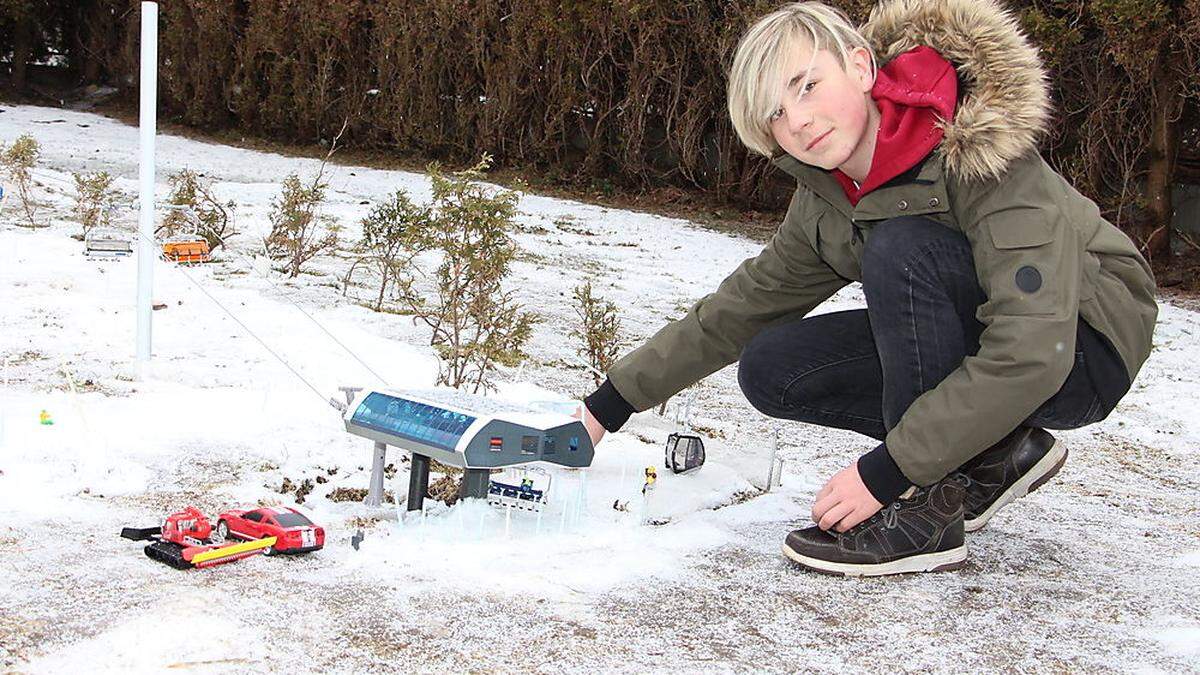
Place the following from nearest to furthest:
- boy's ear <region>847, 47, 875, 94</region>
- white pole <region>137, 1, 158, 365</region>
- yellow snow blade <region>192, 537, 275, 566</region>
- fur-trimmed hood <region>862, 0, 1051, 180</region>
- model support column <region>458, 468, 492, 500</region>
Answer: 1. yellow snow blade <region>192, 537, 275, 566</region>
2. fur-trimmed hood <region>862, 0, 1051, 180</region>
3. boy's ear <region>847, 47, 875, 94</region>
4. model support column <region>458, 468, 492, 500</region>
5. white pole <region>137, 1, 158, 365</region>

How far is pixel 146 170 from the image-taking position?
10.1 feet

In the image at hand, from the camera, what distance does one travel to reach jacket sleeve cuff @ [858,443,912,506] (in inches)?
85.3

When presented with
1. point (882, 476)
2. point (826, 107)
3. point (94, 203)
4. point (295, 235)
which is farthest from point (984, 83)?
point (94, 203)

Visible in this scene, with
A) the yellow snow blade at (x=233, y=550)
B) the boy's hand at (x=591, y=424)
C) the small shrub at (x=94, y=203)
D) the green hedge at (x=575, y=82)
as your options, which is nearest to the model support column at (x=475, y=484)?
the boy's hand at (x=591, y=424)

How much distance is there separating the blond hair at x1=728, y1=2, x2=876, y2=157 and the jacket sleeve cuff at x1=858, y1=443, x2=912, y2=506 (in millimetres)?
629

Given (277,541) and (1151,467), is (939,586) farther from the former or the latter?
(1151,467)

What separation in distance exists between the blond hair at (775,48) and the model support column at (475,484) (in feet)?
2.69

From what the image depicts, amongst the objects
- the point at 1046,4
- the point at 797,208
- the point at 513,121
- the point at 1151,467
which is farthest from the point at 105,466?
the point at 513,121

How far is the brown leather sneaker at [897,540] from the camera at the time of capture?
228 cm

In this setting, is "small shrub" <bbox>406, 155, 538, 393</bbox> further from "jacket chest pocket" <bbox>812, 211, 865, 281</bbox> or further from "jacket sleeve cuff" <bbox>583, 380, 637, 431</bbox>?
"jacket chest pocket" <bbox>812, 211, 865, 281</bbox>

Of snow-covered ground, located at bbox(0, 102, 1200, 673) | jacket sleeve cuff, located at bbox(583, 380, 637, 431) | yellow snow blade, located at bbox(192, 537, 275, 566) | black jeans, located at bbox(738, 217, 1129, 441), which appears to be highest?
black jeans, located at bbox(738, 217, 1129, 441)

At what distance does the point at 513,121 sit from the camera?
9266mm

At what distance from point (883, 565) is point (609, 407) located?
64 centimetres

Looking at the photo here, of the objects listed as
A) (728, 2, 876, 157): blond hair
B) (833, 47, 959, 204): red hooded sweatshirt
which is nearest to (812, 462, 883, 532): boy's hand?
(833, 47, 959, 204): red hooded sweatshirt
